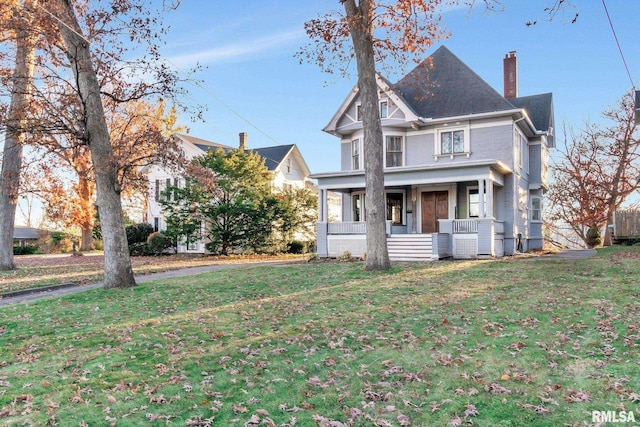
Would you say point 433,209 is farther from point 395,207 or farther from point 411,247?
point 411,247

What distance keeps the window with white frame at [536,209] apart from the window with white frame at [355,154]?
37.0 ft

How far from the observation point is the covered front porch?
18703 millimetres

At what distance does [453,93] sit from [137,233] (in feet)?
74.6

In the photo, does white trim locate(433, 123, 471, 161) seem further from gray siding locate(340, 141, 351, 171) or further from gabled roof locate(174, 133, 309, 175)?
gabled roof locate(174, 133, 309, 175)

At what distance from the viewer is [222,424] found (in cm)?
381

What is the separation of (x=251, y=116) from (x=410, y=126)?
12.0m

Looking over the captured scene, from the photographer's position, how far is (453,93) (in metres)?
22.7

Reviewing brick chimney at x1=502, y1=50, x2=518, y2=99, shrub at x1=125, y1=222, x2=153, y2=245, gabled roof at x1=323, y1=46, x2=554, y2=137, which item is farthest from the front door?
shrub at x1=125, y1=222, x2=153, y2=245

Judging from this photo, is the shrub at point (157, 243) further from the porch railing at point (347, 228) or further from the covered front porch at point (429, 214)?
the porch railing at point (347, 228)

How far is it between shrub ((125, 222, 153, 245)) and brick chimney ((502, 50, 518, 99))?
25703 millimetres

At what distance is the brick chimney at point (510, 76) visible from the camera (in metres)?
27.0

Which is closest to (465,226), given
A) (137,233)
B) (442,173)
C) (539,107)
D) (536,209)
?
(442,173)

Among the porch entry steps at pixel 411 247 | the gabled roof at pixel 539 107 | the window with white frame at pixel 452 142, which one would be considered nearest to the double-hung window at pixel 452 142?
the window with white frame at pixel 452 142

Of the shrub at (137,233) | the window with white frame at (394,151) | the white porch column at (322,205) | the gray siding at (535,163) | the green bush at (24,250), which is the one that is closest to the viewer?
the white porch column at (322,205)
